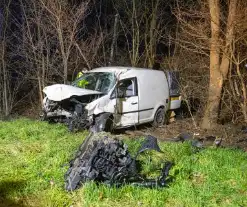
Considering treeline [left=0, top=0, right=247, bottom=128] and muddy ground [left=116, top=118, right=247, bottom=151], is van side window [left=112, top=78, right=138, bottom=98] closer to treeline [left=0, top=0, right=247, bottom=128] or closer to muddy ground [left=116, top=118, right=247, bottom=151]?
muddy ground [left=116, top=118, right=247, bottom=151]

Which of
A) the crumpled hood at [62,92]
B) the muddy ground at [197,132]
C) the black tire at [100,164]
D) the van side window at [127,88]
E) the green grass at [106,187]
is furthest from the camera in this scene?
the van side window at [127,88]

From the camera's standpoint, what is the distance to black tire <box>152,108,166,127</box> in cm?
965

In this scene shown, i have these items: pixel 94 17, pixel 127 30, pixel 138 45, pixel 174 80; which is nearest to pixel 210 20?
pixel 174 80

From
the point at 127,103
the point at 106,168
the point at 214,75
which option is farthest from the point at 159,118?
the point at 106,168

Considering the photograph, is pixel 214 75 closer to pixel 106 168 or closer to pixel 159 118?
pixel 159 118

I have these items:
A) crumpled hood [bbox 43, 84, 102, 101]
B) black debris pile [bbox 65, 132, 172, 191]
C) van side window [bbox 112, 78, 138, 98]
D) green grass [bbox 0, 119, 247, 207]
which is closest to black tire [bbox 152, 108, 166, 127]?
van side window [bbox 112, 78, 138, 98]

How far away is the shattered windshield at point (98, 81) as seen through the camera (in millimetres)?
8023

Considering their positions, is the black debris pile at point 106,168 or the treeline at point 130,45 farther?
the treeline at point 130,45

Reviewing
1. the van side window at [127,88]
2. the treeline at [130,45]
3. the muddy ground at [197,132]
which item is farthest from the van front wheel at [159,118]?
the van side window at [127,88]

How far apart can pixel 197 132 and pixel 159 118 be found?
1.49 meters

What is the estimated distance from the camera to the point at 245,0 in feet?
26.6

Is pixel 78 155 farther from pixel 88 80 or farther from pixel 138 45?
pixel 138 45

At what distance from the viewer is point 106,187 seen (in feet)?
13.0

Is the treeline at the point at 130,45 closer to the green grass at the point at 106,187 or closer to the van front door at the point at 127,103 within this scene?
the van front door at the point at 127,103
